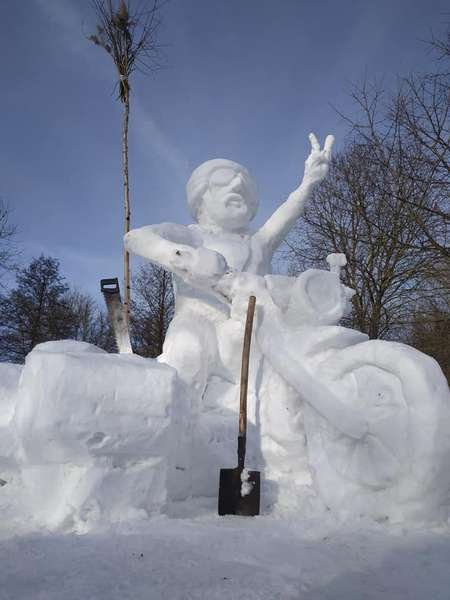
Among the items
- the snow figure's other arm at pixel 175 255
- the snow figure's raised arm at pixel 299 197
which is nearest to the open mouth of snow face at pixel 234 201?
the snow figure's raised arm at pixel 299 197

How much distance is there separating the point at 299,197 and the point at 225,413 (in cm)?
159

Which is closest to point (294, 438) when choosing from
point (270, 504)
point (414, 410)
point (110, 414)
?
point (270, 504)

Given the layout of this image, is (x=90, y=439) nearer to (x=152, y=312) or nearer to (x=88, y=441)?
(x=88, y=441)

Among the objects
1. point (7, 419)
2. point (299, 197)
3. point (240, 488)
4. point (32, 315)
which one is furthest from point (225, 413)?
point (32, 315)

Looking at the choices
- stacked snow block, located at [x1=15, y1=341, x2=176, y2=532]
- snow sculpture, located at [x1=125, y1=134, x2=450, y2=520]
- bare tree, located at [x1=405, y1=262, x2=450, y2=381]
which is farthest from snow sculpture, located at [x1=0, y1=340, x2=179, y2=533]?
bare tree, located at [x1=405, y1=262, x2=450, y2=381]

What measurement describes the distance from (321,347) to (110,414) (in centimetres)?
108

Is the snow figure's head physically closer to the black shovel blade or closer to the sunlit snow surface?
the sunlit snow surface

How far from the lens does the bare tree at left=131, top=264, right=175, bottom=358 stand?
10.4m

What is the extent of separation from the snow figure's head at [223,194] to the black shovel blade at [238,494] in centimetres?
161

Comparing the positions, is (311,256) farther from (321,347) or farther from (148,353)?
(321,347)

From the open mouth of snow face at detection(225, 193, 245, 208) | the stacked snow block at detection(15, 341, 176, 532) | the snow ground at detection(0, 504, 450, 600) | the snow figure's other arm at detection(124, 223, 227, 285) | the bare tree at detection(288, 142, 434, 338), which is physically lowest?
the snow ground at detection(0, 504, 450, 600)

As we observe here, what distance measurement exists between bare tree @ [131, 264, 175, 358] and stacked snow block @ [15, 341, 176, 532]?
818 centimetres

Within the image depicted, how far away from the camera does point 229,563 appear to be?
1.34 m

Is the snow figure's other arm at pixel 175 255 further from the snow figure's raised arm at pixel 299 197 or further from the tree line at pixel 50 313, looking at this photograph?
the tree line at pixel 50 313
